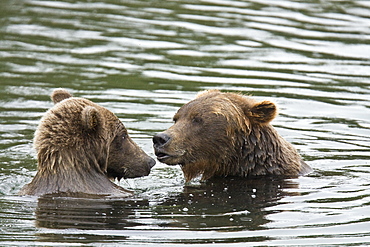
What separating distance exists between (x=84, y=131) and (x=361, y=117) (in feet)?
22.6

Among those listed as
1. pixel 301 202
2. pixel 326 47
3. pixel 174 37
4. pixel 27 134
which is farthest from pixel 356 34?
pixel 301 202

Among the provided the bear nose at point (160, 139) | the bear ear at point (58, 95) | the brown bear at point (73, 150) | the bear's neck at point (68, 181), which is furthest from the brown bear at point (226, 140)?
the bear ear at point (58, 95)

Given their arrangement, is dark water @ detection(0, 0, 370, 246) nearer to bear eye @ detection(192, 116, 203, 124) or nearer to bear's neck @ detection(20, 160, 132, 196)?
bear's neck @ detection(20, 160, 132, 196)

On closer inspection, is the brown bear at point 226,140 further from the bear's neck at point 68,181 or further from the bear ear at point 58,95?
the bear ear at point 58,95

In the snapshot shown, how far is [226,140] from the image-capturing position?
41.3 ft

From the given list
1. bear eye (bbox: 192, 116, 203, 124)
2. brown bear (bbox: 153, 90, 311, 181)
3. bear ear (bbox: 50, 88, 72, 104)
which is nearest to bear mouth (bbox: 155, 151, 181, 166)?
brown bear (bbox: 153, 90, 311, 181)

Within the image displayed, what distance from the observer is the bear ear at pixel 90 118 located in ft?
36.1

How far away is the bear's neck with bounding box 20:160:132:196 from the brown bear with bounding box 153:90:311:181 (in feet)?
3.76

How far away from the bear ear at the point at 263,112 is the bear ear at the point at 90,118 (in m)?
2.50

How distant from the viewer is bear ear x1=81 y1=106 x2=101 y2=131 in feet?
36.1

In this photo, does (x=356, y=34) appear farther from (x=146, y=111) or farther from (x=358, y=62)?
(x=146, y=111)

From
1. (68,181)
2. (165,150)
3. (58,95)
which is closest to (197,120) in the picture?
(165,150)

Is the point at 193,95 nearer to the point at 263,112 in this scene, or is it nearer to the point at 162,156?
the point at 263,112

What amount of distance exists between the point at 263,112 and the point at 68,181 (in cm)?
310
